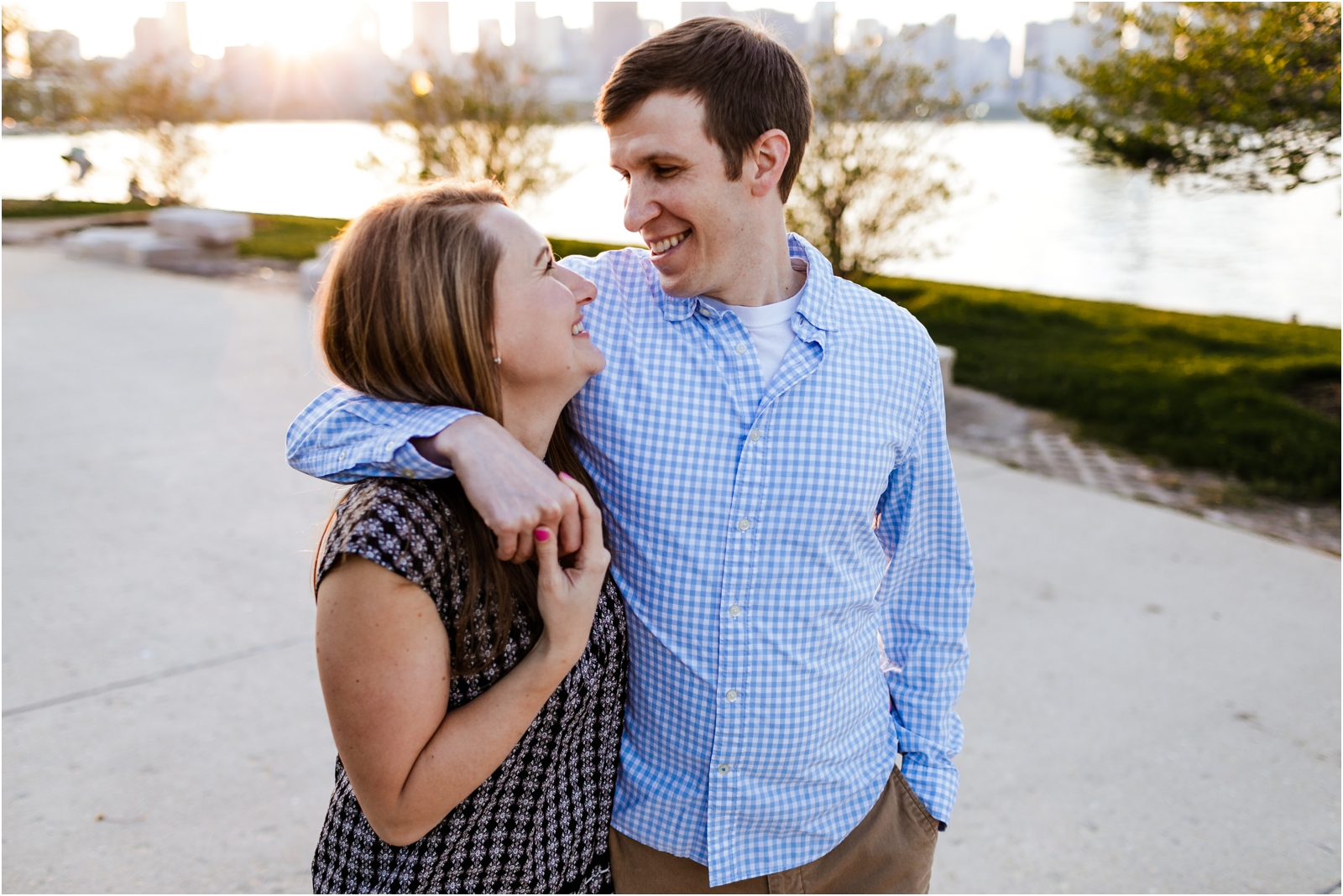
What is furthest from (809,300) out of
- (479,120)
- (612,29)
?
(612,29)

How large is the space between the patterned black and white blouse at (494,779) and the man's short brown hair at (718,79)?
2.88ft

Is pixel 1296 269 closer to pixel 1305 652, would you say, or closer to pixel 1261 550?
pixel 1261 550

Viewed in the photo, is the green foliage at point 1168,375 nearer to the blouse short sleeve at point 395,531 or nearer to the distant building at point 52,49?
the blouse short sleeve at point 395,531

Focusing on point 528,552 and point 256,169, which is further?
point 256,169

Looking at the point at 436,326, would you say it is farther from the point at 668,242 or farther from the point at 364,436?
the point at 668,242

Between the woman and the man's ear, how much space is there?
471 mm

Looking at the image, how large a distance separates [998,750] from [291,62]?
1142 inches

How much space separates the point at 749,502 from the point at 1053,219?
21065 mm

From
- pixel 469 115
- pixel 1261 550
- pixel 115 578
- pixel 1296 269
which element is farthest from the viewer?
pixel 1296 269

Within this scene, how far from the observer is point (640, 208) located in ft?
6.47

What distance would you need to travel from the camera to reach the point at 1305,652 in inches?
155

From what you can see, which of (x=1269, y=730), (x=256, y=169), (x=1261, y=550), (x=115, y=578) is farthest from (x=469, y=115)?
(x=256, y=169)

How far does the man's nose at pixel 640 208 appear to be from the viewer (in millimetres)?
1963

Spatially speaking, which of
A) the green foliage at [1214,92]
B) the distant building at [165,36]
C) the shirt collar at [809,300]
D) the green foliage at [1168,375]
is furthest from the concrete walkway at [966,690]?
the distant building at [165,36]
